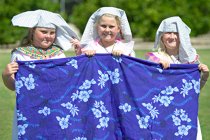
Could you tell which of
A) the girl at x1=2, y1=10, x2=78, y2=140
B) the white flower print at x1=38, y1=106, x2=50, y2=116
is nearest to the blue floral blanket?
the white flower print at x1=38, y1=106, x2=50, y2=116

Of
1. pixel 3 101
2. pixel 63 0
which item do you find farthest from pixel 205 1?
pixel 3 101

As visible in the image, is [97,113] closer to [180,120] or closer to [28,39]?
[180,120]

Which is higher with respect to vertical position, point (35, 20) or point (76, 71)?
point (35, 20)

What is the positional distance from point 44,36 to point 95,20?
526 mm

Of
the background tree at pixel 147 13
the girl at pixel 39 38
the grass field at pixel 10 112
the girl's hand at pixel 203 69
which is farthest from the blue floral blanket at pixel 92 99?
the background tree at pixel 147 13

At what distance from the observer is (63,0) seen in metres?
31.7

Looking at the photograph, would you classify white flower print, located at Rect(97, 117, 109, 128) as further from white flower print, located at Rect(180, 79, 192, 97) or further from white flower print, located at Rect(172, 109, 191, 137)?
white flower print, located at Rect(180, 79, 192, 97)

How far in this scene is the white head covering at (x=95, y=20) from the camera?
16.8ft

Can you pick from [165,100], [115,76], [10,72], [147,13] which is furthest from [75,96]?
[147,13]

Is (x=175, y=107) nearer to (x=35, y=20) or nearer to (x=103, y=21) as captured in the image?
(x=103, y=21)

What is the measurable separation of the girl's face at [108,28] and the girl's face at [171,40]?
49cm

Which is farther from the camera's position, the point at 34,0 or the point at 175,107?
the point at 34,0

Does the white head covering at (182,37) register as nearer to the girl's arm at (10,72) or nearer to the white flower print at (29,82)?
the white flower print at (29,82)

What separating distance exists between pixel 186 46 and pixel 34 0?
16.7m
